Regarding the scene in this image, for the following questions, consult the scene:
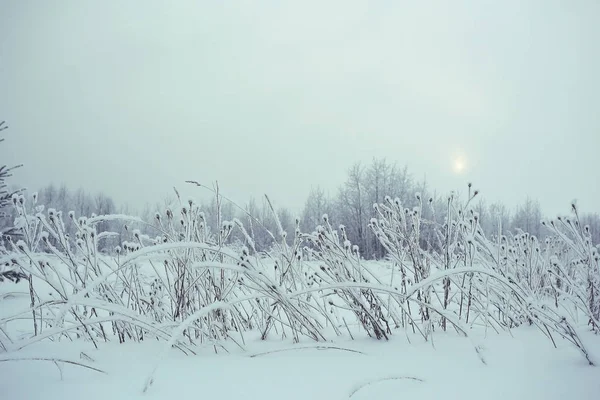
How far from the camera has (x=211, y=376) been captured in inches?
47.9

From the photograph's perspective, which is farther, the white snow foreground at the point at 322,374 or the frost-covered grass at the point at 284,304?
the frost-covered grass at the point at 284,304

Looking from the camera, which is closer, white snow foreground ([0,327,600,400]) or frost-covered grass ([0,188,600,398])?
white snow foreground ([0,327,600,400])

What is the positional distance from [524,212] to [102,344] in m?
40.9

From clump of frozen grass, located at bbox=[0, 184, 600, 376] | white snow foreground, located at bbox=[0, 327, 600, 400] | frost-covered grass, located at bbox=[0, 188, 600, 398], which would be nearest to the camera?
white snow foreground, located at bbox=[0, 327, 600, 400]

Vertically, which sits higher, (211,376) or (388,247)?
(388,247)

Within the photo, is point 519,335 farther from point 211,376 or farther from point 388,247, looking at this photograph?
point 211,376

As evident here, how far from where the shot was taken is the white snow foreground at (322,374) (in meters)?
1.07

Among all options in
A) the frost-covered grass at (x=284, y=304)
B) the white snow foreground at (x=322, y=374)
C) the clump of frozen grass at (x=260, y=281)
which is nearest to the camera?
the white snow foreground at (x=322, y=374)

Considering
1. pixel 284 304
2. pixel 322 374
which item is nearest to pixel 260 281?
pixel 284 304

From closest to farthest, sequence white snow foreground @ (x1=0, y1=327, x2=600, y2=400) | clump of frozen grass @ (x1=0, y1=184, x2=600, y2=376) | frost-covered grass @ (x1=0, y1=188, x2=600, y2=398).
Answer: white snow foreground @ (x1=0, y1=327, x2=600, y2=400) < frost-covered grass @ (x1=0, y1=188, x2=600, y2=398) < clump of frozen grass @ (x1=0, y1=184, x2=600, y2=376)

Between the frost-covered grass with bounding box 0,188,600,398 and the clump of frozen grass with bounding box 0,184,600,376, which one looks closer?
the frost-covered grass with bounding box 0,188,600,398

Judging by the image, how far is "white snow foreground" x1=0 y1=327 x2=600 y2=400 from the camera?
1.07 metres

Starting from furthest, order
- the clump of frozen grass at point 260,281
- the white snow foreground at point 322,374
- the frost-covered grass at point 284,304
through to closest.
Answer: the clump of frozen grass at point 260,281 < the frost-covered grass at point 284,304 < the white snow foreground at point 322,374

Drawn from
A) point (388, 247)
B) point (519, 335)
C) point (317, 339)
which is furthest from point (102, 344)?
point (519, 335)
